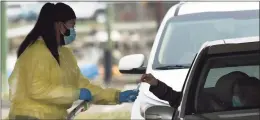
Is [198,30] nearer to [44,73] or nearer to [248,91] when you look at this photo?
[44,73]

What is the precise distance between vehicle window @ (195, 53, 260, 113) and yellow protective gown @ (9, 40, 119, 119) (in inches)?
40.2

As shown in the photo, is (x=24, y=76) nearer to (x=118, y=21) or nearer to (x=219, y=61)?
(x=219, y=61)

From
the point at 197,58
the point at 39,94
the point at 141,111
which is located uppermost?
the point at 197,58

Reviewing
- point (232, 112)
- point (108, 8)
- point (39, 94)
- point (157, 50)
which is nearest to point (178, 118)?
point (232, 112)

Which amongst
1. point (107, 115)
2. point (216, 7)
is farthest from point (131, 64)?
point (107, 115)

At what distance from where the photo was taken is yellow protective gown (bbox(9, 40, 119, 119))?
5.50 metres

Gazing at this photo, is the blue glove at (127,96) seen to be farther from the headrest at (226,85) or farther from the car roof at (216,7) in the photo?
the car roof at (216,7)

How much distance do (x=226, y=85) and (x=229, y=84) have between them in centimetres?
3

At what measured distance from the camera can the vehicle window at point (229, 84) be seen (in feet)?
15.9

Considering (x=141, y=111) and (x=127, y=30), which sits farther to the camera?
(x=127, y=30)

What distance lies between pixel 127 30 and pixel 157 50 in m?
8.47

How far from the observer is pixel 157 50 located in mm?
7750

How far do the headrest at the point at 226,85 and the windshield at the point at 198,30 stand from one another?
2524 millimetres

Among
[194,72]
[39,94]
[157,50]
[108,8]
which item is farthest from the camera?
[108,8]
